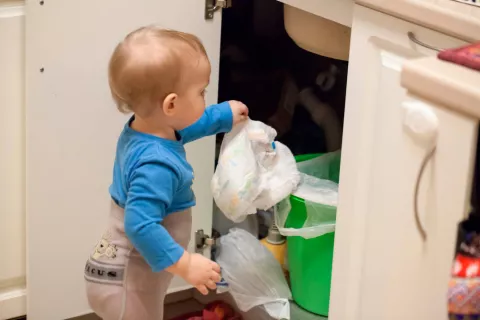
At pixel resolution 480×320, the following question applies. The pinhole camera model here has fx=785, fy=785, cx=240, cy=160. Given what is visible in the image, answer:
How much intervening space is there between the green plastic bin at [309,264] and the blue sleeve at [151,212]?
0.49m

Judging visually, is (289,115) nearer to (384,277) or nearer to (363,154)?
(363,154)

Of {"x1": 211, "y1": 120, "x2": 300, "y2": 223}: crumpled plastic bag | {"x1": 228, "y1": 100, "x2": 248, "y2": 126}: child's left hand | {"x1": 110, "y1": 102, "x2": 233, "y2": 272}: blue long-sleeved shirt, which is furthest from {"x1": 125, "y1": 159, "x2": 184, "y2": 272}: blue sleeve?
{"x1": 211, "y1": 120, "x2": 300, "y2": 223}: crumpled plastic bag

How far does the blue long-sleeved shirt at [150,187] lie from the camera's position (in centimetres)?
127

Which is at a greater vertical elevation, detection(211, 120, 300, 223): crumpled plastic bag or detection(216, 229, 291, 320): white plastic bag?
detection(211, 120, 300, 223): crumpled plastic bag

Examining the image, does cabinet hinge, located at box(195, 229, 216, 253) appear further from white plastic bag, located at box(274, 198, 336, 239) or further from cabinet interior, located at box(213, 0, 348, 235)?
white plastic bag, located at box(274, 198, 336, 239)

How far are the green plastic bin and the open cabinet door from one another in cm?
28

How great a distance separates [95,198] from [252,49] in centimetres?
59

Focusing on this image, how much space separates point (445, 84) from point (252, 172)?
2.63 feet

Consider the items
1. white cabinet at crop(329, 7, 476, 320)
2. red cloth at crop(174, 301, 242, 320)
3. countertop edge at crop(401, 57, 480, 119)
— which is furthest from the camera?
red cloth at crop(174, 301, 242, 320)

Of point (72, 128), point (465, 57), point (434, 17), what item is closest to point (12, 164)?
point (72, 128)

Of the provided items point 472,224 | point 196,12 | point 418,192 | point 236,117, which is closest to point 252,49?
point 196,12

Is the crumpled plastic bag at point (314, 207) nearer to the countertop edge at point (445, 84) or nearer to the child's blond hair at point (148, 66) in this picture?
the child's blond hair at point (148, 66)

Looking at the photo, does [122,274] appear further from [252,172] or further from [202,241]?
[202,241]

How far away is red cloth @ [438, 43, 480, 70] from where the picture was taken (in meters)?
0.94
